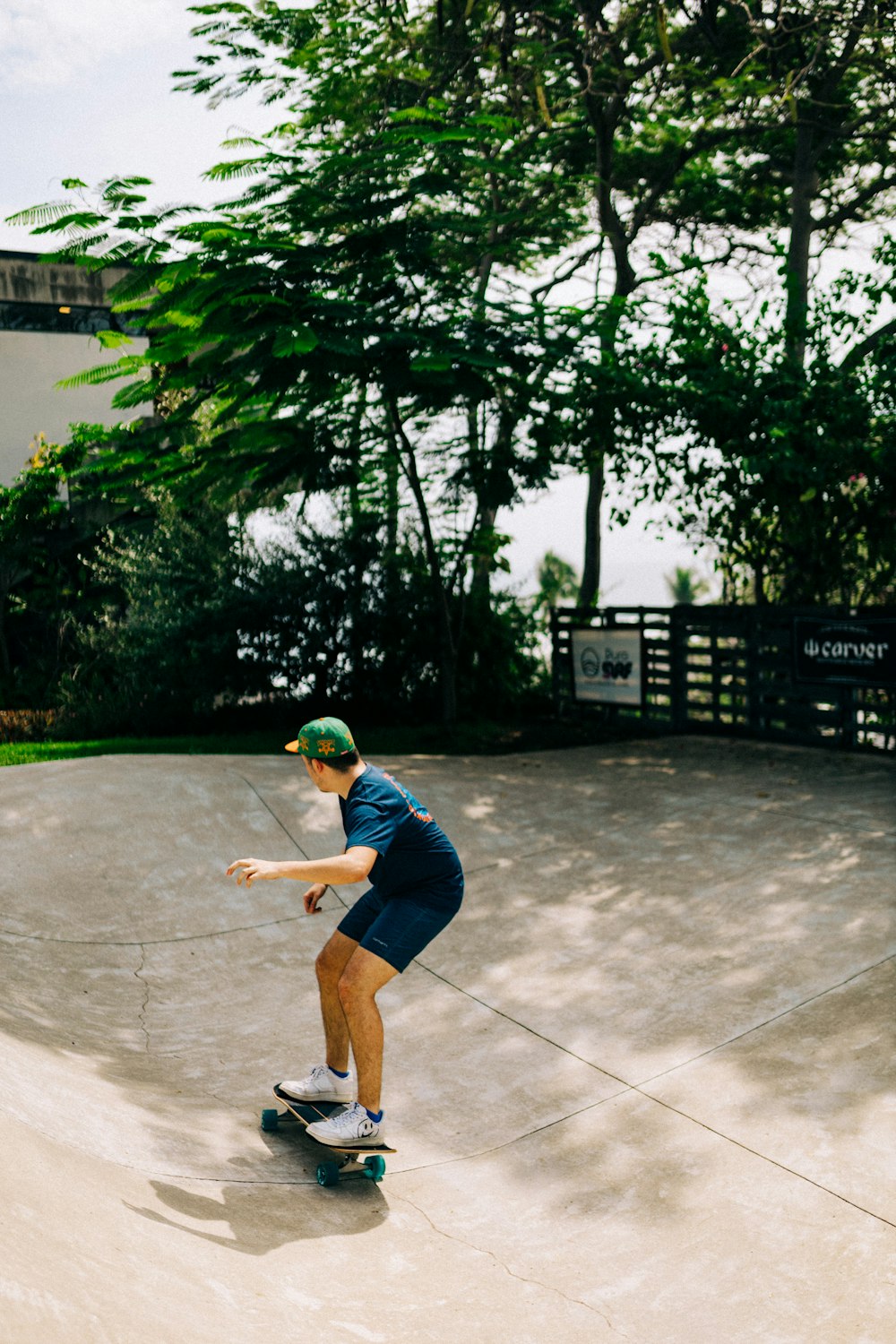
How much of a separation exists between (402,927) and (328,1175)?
41.2 inches

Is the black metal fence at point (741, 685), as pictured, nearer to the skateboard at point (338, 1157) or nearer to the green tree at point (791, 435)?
the green tree at point (791, 435)

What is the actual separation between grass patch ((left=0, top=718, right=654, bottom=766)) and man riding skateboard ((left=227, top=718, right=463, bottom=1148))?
7.74 metres

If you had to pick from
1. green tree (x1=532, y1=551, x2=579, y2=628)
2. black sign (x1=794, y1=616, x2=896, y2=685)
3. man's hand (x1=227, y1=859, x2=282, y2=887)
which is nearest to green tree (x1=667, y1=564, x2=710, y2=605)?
green tree (x1=532, y1=551, x2=579, y2=628)

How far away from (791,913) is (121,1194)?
4.63 meters

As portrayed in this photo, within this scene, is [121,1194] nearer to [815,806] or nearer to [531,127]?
[815,806]

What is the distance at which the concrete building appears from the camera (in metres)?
18.4

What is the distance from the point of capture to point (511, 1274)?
3.71m

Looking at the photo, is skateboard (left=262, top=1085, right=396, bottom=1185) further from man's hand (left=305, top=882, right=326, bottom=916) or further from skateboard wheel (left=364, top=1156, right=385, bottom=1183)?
man's hand (left=305, top=882, right=326, bottom=916)

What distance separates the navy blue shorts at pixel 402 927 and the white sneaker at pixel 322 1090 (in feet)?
2.09

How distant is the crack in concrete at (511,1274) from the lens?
343cm

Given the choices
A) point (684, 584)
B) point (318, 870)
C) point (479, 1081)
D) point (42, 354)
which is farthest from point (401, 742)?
point (684, 584)

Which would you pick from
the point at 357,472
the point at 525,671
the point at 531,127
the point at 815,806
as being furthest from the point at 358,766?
the point at 531,127

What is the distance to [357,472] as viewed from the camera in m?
13.3

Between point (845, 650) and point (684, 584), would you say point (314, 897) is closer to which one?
point (845, 650)
